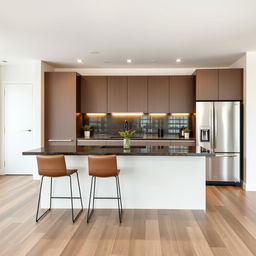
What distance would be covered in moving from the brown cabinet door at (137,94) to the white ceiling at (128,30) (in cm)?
56

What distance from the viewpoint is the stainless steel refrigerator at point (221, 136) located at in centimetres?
528

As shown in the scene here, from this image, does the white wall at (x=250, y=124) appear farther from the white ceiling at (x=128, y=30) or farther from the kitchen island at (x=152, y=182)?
the kitchen island at (x=152, y=182)

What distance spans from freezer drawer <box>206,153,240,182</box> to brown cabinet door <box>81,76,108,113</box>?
9.21ft

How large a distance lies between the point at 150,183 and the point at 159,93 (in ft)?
9.32

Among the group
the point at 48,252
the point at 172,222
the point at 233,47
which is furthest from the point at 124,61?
the point at 48,252

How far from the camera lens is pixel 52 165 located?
3352 mm

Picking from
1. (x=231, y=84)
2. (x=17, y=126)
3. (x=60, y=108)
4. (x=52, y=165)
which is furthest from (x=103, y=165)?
(x=17, y=126)

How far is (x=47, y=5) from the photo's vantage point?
9.80ft

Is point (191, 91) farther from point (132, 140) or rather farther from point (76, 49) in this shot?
point (76, 49)

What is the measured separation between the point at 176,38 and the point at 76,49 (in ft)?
6.28

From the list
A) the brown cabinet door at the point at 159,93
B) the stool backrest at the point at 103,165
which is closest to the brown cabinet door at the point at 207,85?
the brown cabinet door at the point at 159,93

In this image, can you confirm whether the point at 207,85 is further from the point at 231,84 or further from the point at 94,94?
the point at 94,94

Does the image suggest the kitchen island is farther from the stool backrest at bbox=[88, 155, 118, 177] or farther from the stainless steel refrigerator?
the stainless steel refrigerator

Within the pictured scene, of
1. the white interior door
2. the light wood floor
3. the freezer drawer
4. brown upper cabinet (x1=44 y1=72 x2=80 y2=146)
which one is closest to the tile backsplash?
brown upper cabinet (x1=44 y1=72 x2=80 y2=146)
